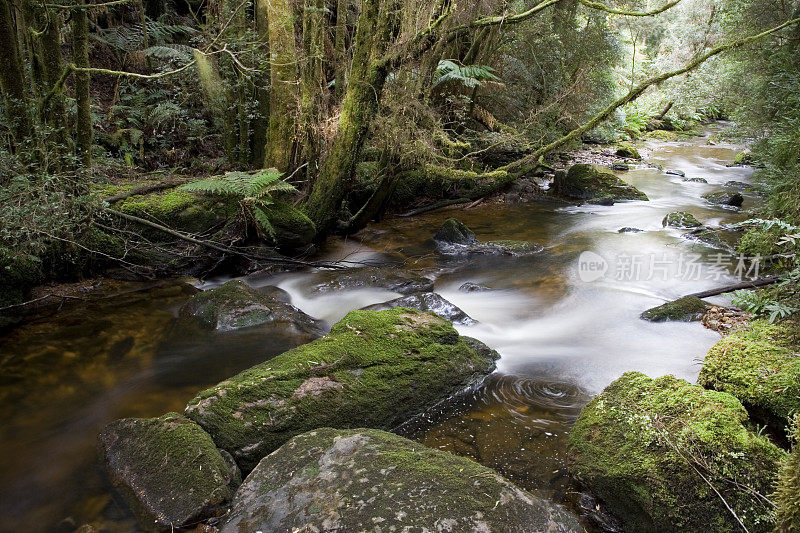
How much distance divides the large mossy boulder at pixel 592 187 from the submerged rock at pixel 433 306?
881 centimetres

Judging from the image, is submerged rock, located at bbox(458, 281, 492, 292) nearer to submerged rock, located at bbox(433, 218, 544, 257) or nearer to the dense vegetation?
submerged rock, located at bbox(433, 218, 544, 257)

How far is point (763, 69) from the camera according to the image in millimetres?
9578

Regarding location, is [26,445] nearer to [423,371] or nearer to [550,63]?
[423,371]

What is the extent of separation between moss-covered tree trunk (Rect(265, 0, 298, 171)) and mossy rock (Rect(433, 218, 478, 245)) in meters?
3.05

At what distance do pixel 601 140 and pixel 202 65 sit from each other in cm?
1690

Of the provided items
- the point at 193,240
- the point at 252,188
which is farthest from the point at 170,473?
the point at 252,188

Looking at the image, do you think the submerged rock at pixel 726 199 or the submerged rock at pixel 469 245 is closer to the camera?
the submerged rock at pixel 469 245

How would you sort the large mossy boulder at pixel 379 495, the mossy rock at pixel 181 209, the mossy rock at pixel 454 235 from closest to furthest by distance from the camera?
the large mossy boulder at pixel 379 495 → the mossy rock at pixel 181 209 → the mossy rock at pixel 454 235

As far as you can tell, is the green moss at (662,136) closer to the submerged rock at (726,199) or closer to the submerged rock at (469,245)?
the submerged rock at (726,199)

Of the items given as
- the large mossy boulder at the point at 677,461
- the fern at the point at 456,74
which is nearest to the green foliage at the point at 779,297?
the large mossy boulder at the point at 677,461

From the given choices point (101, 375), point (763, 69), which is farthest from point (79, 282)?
point (763, 69)

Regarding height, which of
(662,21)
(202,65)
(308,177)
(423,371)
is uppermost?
(662,21)

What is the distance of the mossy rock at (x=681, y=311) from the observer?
5930 mm

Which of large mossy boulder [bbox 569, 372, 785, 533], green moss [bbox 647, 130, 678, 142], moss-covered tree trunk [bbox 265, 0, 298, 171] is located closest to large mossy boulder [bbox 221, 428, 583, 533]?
large mossy boulder [bbox 569, 372, 785, 533]
